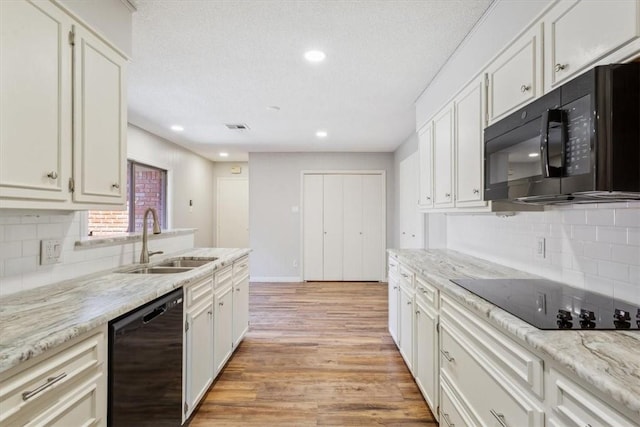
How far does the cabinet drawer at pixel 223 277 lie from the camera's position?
2403 mm

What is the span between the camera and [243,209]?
7.42 m

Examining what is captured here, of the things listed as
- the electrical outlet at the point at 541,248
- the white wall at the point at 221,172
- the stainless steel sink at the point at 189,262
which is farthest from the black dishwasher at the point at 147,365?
the white wall at the point at 221,172

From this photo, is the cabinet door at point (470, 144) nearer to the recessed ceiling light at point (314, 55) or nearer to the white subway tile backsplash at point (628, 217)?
the white subway tile backsplash at point (628, 217)

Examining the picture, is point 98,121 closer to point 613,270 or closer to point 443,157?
point 443,157

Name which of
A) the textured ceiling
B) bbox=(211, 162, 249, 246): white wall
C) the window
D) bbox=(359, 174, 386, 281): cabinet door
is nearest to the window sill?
the textured ceiling

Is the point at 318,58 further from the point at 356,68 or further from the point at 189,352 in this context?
the point at 189,352

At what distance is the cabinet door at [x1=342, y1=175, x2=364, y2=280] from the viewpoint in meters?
6.05

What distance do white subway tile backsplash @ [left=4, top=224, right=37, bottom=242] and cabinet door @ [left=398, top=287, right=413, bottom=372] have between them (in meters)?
2.33

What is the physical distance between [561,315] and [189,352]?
1.86 metres

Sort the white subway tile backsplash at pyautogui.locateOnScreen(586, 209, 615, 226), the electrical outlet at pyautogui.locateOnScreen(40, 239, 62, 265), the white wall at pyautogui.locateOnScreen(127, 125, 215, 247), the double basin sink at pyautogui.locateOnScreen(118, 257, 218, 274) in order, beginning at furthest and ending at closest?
the white wall at pyautogui.locateOnScreen(127, 125, 215, 247)
the double basin sink at pyautogui.locateOnScreen(118, 257, 218, 274)
the electrical outlet at pyautogui.locateOnScreen(40, 239, 62, 265)
the white subway tile backsplash at pyautogui.locateOnScreen(586, 209, 615, 226)

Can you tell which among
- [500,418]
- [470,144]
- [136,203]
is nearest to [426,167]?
[470,144]

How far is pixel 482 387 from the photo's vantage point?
133cm

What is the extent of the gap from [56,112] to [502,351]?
2008 mm

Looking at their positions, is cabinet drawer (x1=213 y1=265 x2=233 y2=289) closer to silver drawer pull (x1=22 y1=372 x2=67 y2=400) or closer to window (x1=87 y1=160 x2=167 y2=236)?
silver drawer pull (x1=22 y1=372 x2=67 y2=400)
